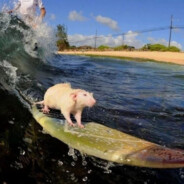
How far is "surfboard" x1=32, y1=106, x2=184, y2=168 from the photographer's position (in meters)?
3.12

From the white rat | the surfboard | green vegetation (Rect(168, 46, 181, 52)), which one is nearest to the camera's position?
the surfboard

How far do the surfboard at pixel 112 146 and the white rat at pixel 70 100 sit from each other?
164mm

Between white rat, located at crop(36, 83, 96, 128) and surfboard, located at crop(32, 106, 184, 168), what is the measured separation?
6.4 inches

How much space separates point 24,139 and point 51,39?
10077 millimetres

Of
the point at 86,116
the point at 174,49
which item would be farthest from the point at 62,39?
the point at 86,116

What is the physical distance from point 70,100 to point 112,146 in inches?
33.9

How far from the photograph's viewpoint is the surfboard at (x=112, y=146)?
3.12 m

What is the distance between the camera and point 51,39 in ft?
44.3

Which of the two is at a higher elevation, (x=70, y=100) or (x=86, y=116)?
(x=70, y=100)

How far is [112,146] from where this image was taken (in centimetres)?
344

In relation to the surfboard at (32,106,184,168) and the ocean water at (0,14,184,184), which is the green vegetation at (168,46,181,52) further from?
the surfboard at (32,106,184,168)

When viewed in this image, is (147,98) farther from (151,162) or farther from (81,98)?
(151,162)

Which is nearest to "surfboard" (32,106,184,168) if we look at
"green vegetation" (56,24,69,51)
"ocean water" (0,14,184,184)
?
"ocean water" (0,14,184,184)

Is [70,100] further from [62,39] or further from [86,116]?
[62,39]
